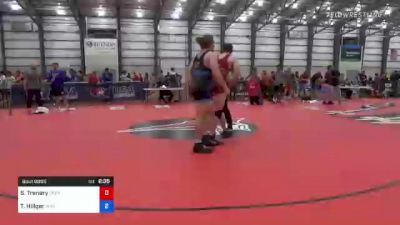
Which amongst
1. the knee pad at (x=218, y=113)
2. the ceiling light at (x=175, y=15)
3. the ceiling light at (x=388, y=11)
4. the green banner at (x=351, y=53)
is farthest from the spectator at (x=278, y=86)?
the ceiling light at (x=388, y=11)

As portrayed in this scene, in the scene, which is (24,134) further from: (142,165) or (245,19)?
(245,19)

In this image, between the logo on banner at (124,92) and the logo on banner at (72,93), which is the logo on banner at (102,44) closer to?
the logo on banner at (124,92)

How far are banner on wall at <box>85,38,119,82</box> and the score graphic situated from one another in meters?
17.8

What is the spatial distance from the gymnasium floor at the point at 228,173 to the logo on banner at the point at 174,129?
0.14m

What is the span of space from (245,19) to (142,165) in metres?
24.3

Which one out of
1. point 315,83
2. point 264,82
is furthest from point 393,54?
point 264,82

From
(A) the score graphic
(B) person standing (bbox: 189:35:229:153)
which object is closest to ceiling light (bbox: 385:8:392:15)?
(B) person standing (bbox: 189:35:229:153)

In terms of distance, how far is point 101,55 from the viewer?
1908 cm

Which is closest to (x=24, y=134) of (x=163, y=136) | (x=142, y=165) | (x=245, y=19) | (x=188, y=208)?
(x=163, y=136)

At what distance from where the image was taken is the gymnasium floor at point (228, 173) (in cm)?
246

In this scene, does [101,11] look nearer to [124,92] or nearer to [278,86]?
[124,92]

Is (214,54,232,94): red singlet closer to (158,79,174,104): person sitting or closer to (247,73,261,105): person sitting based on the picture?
(247,73,261,105): person sitting

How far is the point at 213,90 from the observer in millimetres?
4758

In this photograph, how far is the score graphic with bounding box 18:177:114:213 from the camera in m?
1.42
